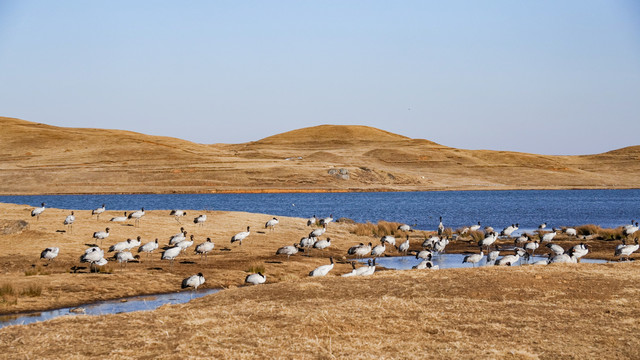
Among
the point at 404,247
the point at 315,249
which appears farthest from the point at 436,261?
the point at 315,249

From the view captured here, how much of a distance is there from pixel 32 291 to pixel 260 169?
390ft

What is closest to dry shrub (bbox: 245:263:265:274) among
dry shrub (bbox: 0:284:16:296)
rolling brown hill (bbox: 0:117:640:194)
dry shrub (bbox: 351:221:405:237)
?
dry shrub (bbox: 0:284:16:296)

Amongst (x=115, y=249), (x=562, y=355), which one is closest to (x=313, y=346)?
(x=562, y=355)

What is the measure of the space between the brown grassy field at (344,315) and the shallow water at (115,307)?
693mm

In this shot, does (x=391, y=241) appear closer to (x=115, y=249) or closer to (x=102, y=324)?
(x=115, y=249)

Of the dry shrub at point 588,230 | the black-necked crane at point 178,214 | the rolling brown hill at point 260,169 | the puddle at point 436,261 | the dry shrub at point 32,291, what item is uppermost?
the rolling brown hill at point 260,169

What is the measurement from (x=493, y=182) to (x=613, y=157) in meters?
64.9

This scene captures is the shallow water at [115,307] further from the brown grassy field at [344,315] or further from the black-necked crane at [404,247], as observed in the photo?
the black-necked crane at [404,247]

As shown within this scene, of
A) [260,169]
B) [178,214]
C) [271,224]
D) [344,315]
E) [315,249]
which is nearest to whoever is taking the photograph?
[344,315]

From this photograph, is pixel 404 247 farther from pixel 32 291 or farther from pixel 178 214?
pixel 32 291

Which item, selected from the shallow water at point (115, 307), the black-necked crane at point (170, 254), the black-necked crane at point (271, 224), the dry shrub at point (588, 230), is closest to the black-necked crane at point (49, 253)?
the black-necked crane at point (170, 254)

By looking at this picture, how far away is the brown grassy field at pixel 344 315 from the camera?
494 inches

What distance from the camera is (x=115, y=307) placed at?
20.8 m

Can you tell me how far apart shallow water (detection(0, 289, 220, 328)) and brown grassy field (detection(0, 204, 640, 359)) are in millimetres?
693
